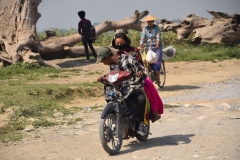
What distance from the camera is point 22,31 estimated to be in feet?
61.9

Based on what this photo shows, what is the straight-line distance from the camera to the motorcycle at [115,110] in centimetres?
704

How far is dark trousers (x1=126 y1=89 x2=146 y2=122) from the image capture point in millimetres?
7488

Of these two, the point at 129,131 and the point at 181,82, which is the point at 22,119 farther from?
the point at 181,82

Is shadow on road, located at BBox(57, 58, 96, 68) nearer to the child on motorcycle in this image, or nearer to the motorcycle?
the child on motorcycle

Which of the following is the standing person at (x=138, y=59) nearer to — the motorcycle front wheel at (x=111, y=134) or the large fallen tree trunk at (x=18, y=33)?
the motorcycle front wheel at (x=111, y=134)

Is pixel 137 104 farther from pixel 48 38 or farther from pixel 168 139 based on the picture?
pixel 48 38

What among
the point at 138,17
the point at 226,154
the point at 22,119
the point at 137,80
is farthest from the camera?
the point at 138,17

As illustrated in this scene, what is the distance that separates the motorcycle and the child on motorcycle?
4.6 inches

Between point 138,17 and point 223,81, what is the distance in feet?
26.8

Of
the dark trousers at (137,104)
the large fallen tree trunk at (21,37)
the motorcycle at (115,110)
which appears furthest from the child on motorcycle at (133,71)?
the large fallen tree trunk at (21,37)

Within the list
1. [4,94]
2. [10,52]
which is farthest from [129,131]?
[10,52]

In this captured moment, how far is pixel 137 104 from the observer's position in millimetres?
7598

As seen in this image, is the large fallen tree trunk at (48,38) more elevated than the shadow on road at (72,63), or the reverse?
the large fallen tree trunk at (48,38)

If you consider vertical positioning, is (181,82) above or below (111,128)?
below
